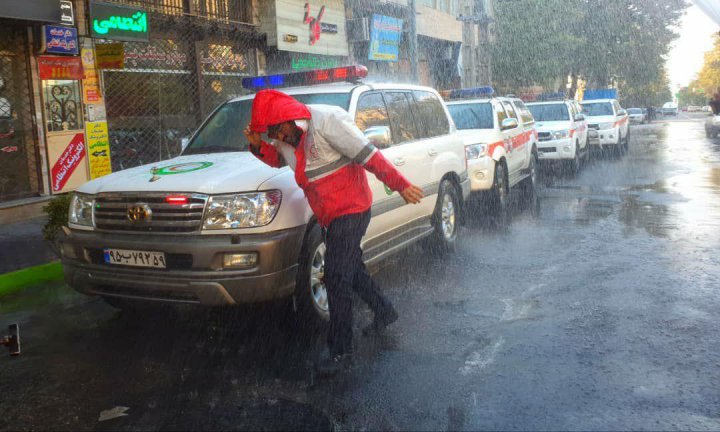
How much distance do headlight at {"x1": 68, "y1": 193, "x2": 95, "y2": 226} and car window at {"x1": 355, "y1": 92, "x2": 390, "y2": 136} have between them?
7.28 feet

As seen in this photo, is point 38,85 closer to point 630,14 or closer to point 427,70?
point 427,70

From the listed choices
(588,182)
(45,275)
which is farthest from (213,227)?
(588,182)

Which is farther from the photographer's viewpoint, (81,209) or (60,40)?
(60,40)

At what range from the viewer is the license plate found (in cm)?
434

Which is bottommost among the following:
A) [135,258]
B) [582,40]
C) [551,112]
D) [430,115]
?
[135,258]

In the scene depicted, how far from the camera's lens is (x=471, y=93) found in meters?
12.0

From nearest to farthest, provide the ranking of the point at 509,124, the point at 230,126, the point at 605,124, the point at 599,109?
the point at 230,126 → the point at 509,124 → the point at 605,124 → the point at 599,109

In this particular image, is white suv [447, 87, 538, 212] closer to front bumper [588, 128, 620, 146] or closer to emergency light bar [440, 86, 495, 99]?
emergency light bar [440, 86, 495, 99]

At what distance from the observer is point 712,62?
7800 centimetres

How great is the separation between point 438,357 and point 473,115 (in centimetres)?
762

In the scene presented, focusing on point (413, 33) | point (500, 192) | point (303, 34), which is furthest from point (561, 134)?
point (303, 34)

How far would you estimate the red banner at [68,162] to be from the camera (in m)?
10.7

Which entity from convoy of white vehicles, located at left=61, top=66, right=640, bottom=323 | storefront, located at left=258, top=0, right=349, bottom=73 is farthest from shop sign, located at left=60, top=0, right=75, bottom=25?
storefront, located at left=258, top=0, right=349, bottom=73

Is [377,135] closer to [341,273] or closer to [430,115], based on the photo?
[341,273]
